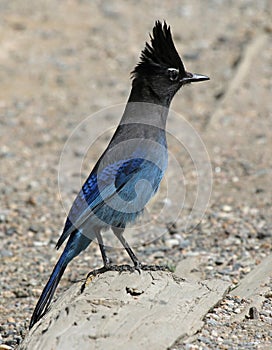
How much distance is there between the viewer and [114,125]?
8.37 m

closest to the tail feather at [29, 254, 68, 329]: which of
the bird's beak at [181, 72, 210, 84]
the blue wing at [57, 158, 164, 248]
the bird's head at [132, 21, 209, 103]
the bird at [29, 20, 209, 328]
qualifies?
the bird at [29, 20, 209, 328]

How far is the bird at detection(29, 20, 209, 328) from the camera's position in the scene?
167 inches

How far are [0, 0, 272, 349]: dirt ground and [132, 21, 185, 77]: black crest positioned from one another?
139 cm

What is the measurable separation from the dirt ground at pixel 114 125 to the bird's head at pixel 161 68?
127cm

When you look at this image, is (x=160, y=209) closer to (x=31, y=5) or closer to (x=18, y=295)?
(x=18, y=295)

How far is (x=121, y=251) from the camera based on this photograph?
5.86m

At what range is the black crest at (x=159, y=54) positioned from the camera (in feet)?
15.4

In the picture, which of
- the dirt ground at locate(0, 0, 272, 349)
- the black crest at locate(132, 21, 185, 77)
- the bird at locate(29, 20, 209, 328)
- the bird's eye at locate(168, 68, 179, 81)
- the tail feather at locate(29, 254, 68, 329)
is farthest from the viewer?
the dirt ground at locate(0, 0, 272, 349)

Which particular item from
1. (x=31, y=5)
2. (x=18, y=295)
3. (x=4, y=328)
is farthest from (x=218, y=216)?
(x=31, y=5)

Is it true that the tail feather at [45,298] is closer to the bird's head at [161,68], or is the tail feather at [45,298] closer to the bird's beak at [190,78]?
the bird's head at [161,68]

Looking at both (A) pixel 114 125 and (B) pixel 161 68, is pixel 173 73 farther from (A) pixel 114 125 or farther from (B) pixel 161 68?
(A) pixel 114 125

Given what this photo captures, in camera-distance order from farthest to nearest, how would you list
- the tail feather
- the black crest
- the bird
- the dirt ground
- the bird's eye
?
the dirt ground < the bird's eye < the black crest < the bird < the tail feather

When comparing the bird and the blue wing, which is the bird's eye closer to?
the bird

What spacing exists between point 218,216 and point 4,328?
229cm
